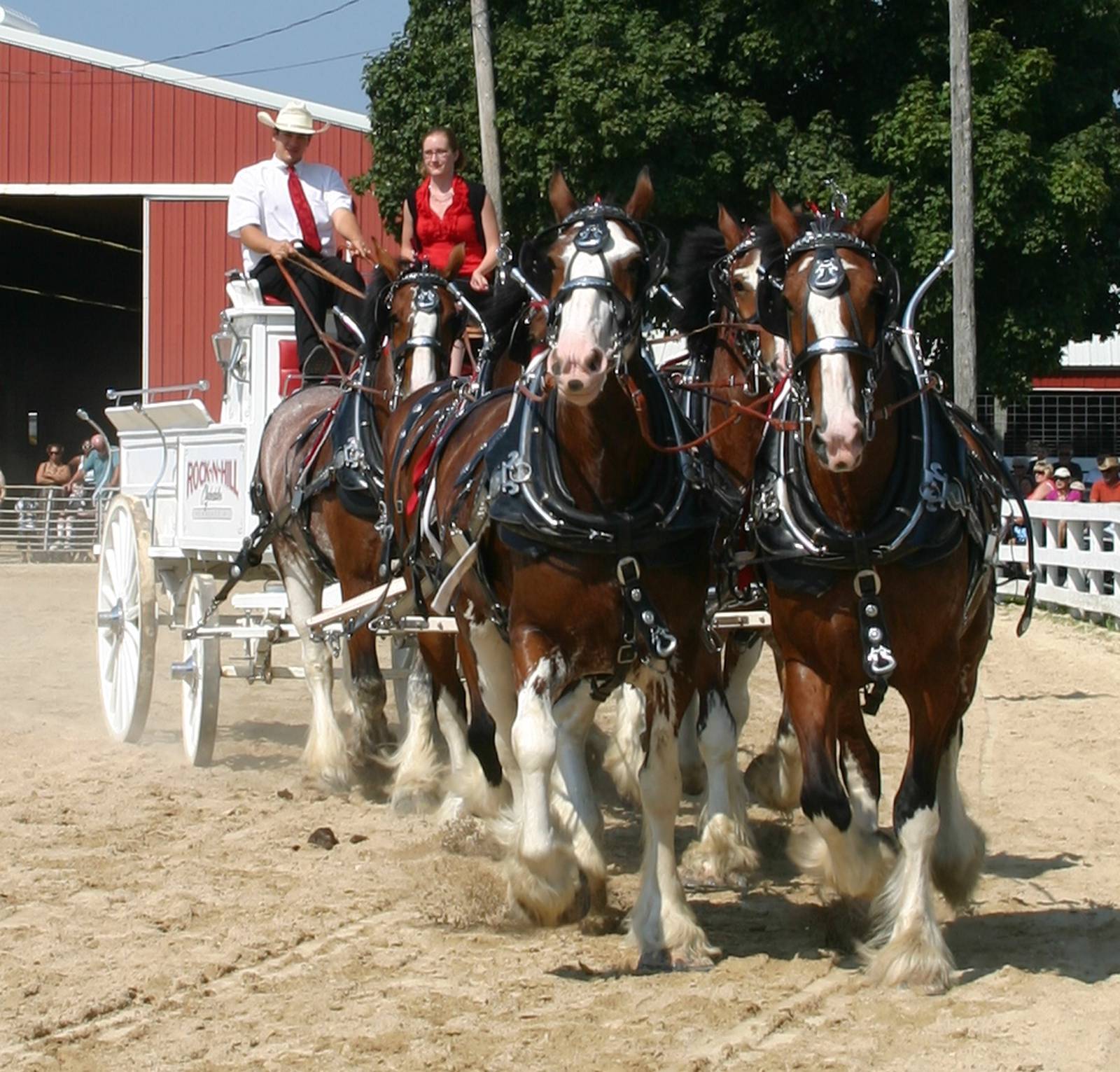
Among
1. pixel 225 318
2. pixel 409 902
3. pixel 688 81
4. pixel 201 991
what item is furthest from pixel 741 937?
pixel 688 81

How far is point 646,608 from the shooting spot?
5.04 meters

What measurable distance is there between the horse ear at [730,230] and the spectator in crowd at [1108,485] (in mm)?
11365

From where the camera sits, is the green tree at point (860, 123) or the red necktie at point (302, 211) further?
the green tree at point (860, 123)

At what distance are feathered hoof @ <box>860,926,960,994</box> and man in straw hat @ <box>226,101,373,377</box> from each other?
4930 millimetres

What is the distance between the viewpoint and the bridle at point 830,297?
15.2 feet

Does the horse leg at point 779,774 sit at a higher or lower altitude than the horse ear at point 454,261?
lower

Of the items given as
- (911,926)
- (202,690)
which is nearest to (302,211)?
(202,690)

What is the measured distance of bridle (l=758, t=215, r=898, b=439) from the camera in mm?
4629

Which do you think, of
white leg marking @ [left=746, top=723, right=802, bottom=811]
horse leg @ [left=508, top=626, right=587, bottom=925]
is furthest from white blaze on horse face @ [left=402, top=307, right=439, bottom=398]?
horse leg @ [left=508, top=626, right=587, bottom=925]

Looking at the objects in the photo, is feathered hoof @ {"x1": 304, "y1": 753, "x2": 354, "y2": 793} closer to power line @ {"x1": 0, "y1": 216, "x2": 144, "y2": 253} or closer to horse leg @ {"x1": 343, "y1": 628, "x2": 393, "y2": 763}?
horse leg @ {"x1": 343, "y1": 628, "x2": 393, "y2": 763}

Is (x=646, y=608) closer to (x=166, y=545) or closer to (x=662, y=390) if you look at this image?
(x=662, y=390)

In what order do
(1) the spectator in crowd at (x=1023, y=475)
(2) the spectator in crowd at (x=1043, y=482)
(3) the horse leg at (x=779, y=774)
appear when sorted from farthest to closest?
1. (1) the spectator in crowd at (x=1023, y=475)
2. (2) the spectator in crowd at (x=1043, y=482)
3. (3) the horse leg at (x=779, y=774)

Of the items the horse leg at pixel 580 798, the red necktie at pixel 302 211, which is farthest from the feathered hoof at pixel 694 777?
the red necktie at pixel 302 211

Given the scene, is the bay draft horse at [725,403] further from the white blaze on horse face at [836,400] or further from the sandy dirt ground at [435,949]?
the white blaze on horse face at [836,400]
